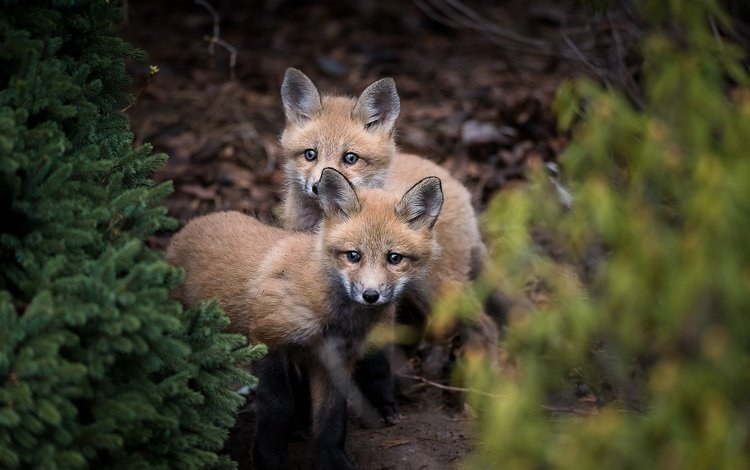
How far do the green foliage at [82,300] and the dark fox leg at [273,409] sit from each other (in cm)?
62

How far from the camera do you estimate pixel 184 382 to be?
136 inches

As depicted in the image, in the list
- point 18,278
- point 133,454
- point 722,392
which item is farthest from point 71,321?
point 722,392

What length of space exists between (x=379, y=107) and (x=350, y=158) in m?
0.41

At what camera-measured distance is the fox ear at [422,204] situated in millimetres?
4469

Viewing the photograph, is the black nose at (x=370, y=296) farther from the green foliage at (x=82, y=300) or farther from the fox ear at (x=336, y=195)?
the green foliage at (x=82, y=300)

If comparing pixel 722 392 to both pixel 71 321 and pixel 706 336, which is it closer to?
pixel 706 336

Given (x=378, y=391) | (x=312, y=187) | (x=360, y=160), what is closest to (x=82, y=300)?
(x=312, y=187)

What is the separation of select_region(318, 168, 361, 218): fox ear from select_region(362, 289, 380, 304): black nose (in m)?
0.47

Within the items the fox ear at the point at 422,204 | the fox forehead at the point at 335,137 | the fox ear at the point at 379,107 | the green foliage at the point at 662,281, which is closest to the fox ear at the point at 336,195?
the fox ear at the point at 422,204

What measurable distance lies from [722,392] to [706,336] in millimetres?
151

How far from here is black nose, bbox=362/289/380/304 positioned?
13.8ft

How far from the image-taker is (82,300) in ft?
10.4

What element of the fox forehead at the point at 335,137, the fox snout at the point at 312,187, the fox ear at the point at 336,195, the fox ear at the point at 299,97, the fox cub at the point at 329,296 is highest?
the fox ear at the point at 299,97

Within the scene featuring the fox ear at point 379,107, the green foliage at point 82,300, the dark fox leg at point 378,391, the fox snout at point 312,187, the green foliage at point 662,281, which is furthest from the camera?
the fox ear at point 379,107
